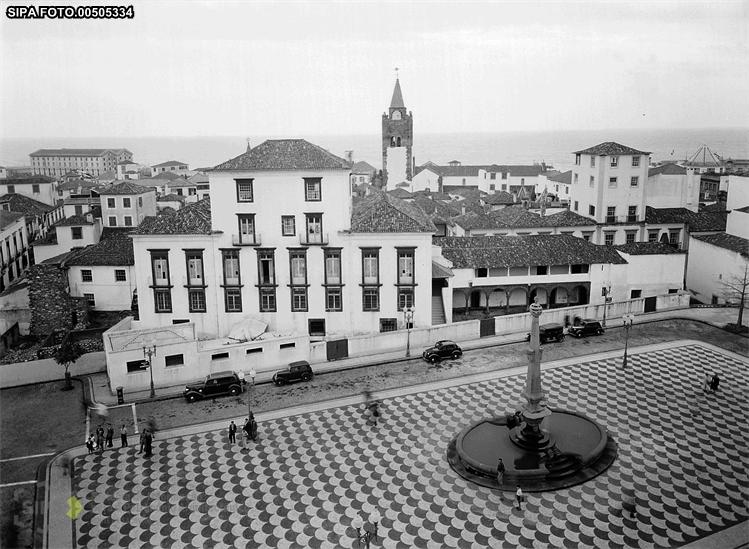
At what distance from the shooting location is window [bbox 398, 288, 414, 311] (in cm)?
4681

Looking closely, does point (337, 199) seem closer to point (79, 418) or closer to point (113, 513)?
point (79, 418)

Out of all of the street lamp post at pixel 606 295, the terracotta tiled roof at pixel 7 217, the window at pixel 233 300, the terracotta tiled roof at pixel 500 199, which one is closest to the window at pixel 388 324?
the window at pixel 233 300

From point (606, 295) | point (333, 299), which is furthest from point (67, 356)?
point (606, 295)

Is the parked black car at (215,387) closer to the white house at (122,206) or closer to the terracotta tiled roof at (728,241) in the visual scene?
the white house at (122,206)

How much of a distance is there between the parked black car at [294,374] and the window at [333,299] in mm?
7328

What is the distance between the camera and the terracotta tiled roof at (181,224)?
45.6 metres

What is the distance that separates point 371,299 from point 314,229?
21.2 ft

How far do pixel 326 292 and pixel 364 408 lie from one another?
12611 mm

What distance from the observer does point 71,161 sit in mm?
156000

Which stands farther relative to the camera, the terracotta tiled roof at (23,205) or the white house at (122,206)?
the terracotta tiled roof at (23,205)

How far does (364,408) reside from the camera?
36.2m

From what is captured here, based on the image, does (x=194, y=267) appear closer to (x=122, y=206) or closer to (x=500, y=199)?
(x=122, y=206)

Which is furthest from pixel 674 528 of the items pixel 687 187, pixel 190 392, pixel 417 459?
pixel 687 187

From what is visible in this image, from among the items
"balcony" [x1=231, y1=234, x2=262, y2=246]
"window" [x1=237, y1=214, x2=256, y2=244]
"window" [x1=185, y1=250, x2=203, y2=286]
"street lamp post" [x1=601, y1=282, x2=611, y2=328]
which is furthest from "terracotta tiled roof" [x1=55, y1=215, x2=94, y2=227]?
"street lamp post" [x1=601, y1=282, x2=611, y2=328]
